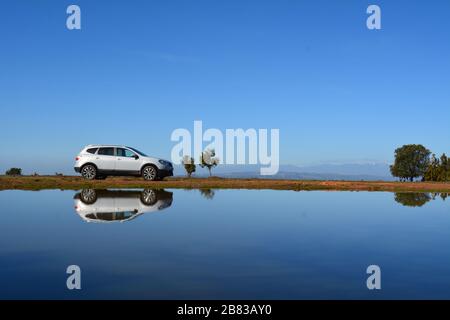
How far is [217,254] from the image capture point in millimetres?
8328

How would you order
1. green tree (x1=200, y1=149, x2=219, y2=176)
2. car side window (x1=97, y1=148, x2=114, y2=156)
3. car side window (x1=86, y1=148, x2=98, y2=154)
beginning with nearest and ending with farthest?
car side window (x1=97, y1=148, x2=114, y2=156) → car side window (x1=86, y1=148, x2=98, y2=154) → green tree (x1=200, y1=149, x2=219, y2=176)

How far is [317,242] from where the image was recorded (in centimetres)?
968

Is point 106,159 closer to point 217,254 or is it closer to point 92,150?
point 92,150

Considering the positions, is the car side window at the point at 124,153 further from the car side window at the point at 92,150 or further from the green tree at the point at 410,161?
the green tree at the point at 410,161

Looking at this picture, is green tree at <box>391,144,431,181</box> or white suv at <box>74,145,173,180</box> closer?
white suv at <box>74,145,173,180</box>

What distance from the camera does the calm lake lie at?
625 centimetres

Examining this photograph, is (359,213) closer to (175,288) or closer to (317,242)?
(317,242)

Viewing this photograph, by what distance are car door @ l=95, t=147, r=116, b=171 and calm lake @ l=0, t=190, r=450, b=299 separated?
11394 millimetres

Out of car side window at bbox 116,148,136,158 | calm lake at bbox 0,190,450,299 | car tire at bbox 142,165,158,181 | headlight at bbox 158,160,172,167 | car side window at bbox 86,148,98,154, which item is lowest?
calm lake at bbox 0,190,450,299

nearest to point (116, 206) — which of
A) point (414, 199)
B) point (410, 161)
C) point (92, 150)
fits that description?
point (92, 150)

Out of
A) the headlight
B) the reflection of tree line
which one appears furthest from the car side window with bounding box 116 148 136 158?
the reflection of tree line

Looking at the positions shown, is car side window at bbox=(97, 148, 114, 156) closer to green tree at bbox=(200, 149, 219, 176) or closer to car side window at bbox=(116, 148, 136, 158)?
car side window at bbox=(116, 148, 136, 158)
